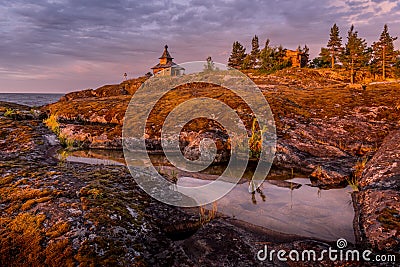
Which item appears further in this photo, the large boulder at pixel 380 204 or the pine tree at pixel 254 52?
the pine tree at pixel 254 52

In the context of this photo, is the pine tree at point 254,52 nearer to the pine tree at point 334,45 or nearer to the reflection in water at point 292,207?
the pine tree at point 334,45

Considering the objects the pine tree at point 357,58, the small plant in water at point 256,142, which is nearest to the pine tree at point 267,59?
the pine tree at point 357,58

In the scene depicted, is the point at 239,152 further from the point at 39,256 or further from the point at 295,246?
the point at 39,256

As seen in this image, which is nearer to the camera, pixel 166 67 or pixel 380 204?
pixel 380 204

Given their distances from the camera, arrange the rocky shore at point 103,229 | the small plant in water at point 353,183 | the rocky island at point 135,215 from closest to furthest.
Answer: the rocky shore at point 103,229 < the rocky island at point 135,215 < the small plant in water at point 353,183

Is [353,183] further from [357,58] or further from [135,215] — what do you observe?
[357,58]

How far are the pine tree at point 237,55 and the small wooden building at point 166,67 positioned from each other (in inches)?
1553

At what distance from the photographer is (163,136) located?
20719 millimetres

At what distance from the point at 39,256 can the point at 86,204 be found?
220cm

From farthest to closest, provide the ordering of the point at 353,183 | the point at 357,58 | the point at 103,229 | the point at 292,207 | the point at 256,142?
the point at 357,58 → the point at 256,142 → the point at 353,183 → the point at 292,207 → the point at 103,229

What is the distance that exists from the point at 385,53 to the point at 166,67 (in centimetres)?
5883

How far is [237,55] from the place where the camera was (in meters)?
108

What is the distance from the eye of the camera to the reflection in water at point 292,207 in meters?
8.74

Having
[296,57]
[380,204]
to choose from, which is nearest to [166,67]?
[296,57]
